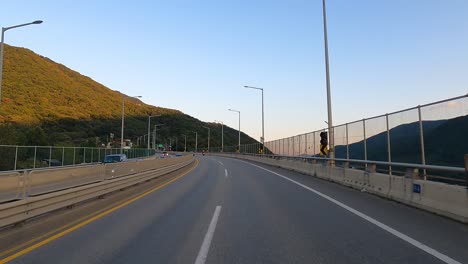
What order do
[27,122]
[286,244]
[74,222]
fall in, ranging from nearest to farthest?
[286,244]
[74,222]
[27,122]

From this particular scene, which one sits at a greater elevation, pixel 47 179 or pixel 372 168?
pixel 372 168

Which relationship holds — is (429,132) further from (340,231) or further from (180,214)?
(180,214)

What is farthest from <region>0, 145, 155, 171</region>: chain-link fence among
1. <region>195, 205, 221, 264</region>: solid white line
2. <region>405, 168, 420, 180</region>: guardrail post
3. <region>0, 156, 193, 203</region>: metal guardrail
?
<region>405, 168, 420, 180</region>: guardrail post

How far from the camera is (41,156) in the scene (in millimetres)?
37812

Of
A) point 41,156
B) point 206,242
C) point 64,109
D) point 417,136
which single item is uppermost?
point 64,109

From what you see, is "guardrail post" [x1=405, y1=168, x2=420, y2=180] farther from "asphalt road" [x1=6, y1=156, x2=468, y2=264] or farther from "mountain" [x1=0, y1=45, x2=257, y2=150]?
"mountain" [x1=0, y1=45, x2=257, y2=150]

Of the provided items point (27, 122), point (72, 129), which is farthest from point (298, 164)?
point (72, 129)

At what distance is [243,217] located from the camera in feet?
33.3

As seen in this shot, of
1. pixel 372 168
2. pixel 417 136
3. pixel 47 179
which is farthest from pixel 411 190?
pixel 47 179

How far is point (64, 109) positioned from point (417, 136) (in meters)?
115

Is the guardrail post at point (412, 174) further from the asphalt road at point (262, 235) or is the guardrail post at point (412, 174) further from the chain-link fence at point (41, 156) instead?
the chain-link fence at point (41, 156)

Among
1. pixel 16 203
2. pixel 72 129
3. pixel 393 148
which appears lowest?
pixel 16 203

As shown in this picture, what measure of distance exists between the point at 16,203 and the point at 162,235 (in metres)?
3.14

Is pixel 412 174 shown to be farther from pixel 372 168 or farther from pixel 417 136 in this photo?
pixel 372 168
